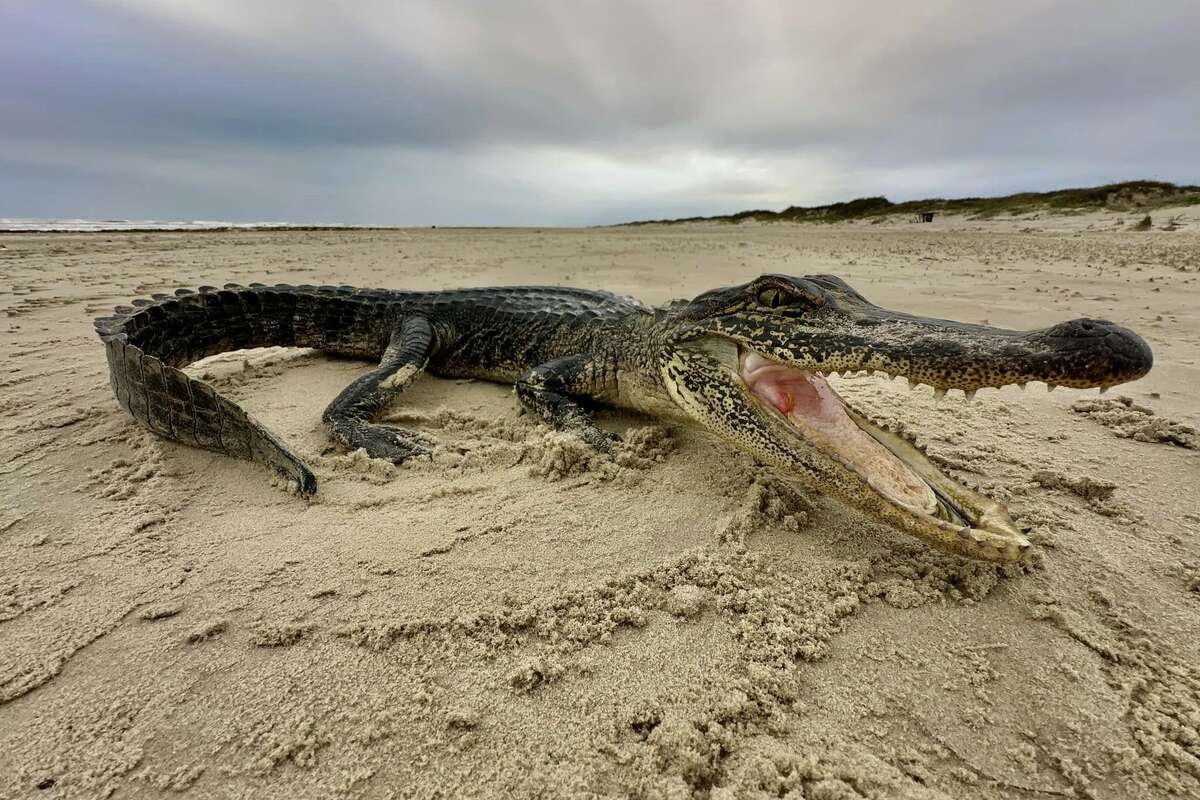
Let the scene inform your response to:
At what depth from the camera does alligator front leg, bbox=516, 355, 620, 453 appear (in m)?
3.32

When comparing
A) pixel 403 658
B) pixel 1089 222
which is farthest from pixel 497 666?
pixel 1089 222

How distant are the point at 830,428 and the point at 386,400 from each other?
272cm

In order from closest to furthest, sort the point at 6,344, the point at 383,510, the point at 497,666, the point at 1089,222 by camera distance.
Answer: the point at 497,666
the point at 383,510
the point at 6,344
the point at 1089,222

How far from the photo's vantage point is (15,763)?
1.21 metres

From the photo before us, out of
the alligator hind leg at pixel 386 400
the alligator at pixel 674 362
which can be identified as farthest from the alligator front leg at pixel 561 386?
the alligator hind leg at pixel 386 400

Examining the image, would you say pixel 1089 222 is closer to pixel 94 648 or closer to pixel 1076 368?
pixel 1076 368

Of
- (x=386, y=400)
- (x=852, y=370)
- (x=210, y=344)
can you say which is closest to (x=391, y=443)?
(x=386, y=400)

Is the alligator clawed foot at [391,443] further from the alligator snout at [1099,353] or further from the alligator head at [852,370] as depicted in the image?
the alligator snout at [1099,353]

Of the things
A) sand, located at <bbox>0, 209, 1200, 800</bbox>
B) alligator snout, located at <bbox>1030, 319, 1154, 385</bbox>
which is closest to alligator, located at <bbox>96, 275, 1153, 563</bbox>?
alligator snout, located at <bbox>1030, 319, 1154, 385</bbox>

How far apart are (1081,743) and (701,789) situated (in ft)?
2.99

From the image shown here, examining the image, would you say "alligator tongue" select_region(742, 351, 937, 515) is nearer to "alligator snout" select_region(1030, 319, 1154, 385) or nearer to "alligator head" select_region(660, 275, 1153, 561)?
"alligator head" select_region(660, 275, 1153, 561)

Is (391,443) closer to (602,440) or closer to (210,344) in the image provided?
(602,440)

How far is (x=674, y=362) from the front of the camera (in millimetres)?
2908

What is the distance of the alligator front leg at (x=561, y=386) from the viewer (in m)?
3.32
